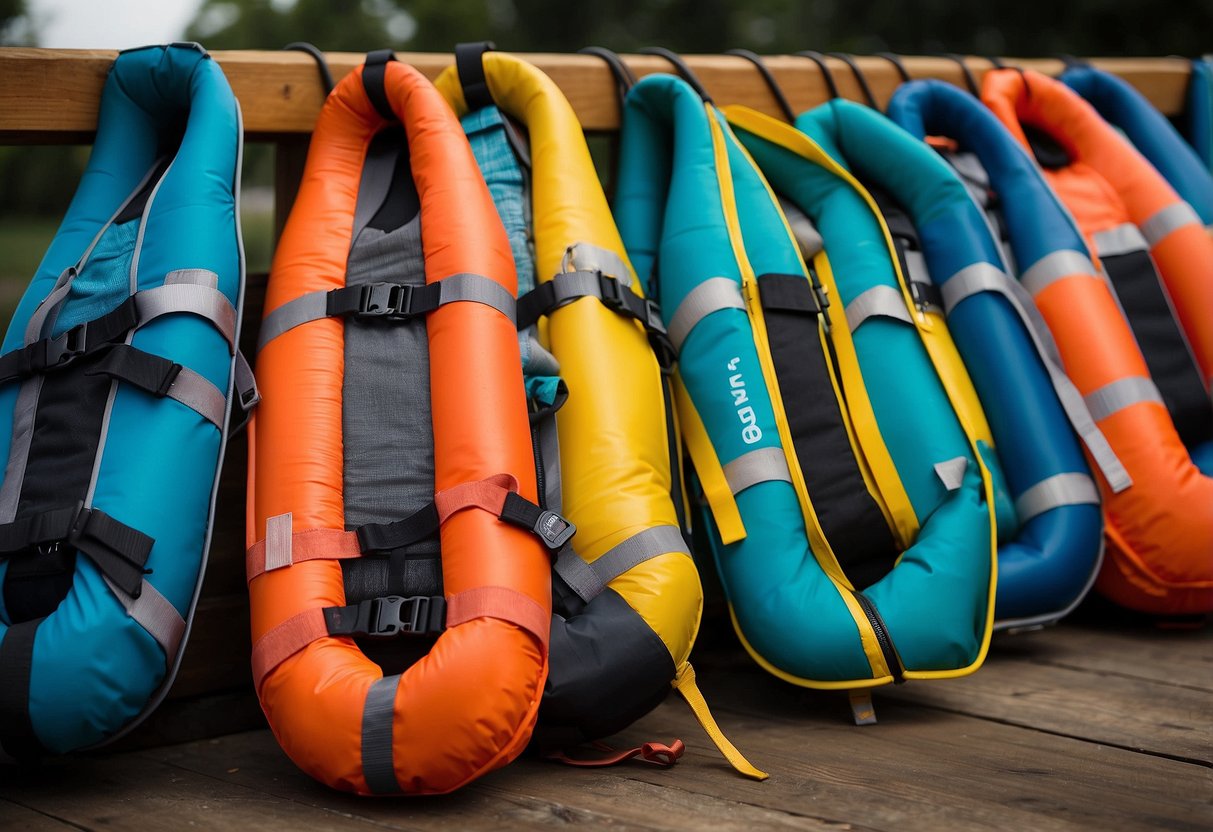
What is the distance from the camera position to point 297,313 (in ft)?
6.22

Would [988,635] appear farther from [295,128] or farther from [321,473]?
[295,128]

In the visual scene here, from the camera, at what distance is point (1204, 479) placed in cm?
221

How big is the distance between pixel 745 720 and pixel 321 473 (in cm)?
86

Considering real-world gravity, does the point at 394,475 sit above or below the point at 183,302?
below

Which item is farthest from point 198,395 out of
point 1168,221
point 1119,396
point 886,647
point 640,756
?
point 1168,221

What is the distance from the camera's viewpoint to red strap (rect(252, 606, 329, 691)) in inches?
62.6

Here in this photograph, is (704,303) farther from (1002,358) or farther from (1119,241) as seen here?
(1119,241)

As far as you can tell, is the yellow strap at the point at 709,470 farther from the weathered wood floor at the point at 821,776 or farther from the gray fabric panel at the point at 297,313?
the gray fabric panel at the point at 297,313

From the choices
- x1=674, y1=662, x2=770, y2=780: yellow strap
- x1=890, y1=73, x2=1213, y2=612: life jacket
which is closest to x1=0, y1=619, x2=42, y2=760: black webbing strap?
x1=674, y1=662, x2=770, y2=780: yellow strap

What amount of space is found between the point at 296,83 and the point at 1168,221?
199cm

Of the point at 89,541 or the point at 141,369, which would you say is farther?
the point at 141,369

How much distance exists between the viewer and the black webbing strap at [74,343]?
1.75m

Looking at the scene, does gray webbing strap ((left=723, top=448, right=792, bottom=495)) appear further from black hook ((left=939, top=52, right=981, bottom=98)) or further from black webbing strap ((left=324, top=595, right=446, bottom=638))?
black hook ((left=939, top=52, right=981, bottom=98))

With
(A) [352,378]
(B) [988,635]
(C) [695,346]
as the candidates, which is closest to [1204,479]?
(B) [988,635]
